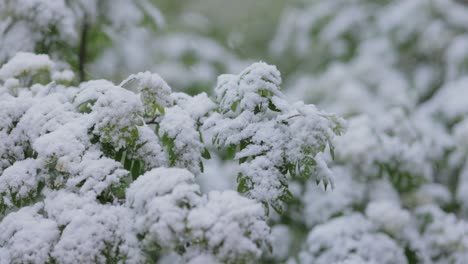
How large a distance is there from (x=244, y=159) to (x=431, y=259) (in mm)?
1440

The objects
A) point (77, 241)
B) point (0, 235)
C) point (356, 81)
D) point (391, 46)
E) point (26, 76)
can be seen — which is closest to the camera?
point (77, 241)

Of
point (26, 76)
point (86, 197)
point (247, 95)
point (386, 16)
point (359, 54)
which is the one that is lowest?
point (86, 197)

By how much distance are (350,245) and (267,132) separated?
0.99m

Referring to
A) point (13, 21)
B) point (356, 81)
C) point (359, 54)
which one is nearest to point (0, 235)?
point (13, 21)

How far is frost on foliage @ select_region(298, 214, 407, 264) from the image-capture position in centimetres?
230

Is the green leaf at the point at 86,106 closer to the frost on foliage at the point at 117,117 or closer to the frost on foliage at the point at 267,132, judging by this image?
the frost on foliage at the point at 117,117

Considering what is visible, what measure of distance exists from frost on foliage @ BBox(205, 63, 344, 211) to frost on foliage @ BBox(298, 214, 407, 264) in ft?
2.76

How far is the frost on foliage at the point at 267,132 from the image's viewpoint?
4.91 feet

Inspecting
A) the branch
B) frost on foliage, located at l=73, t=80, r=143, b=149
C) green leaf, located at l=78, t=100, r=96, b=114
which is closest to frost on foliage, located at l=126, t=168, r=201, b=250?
frost on foliage, located at l=73, t=80, r=143, b=149

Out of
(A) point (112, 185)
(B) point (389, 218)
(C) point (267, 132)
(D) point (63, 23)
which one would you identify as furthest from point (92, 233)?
(B) point (389, 218)

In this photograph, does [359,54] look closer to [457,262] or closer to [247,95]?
[457,262]

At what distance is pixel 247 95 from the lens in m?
1.59

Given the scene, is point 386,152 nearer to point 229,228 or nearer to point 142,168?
point 142,168

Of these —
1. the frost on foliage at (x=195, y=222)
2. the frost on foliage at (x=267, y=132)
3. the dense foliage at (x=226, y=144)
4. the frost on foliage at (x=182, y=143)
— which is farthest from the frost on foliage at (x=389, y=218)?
the frost on foliage at (x=195, y=222)
